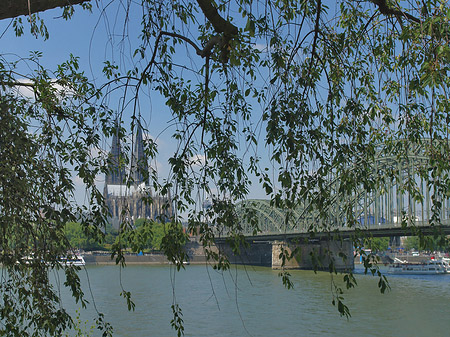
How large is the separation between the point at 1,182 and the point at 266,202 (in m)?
67.6

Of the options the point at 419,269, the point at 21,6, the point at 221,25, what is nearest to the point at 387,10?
the point at 221,25

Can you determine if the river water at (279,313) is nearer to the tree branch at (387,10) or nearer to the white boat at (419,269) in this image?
the tree branch at (387,10)

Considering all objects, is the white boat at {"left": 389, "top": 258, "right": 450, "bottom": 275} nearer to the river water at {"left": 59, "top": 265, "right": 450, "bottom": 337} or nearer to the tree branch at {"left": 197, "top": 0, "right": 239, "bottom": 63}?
the river water at {"left": 59, "top": 265, "right": 450, "bottom": 337}

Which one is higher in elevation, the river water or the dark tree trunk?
the dark tree trunk

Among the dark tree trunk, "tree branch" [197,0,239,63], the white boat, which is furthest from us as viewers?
the white boat

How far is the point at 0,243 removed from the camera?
11.9 feet

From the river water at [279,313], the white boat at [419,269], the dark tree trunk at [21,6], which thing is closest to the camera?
the dark tree trunk at [21,6]

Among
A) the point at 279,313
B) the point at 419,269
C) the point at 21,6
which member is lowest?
the point at 419,269

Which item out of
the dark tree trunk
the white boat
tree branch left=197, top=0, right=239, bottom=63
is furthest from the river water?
the white boat

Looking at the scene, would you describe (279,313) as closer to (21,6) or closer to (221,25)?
(221,25)

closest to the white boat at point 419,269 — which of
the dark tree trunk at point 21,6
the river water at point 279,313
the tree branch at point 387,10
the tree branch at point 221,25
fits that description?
the river water at point 279,313

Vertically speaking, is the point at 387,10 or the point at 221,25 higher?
the point at 387,10

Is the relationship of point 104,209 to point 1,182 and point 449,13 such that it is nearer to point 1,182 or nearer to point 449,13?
point 1,182

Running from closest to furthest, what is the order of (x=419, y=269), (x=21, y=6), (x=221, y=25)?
(x=21, y=6) → (x=221, y=25) → (x=419, y=269)
